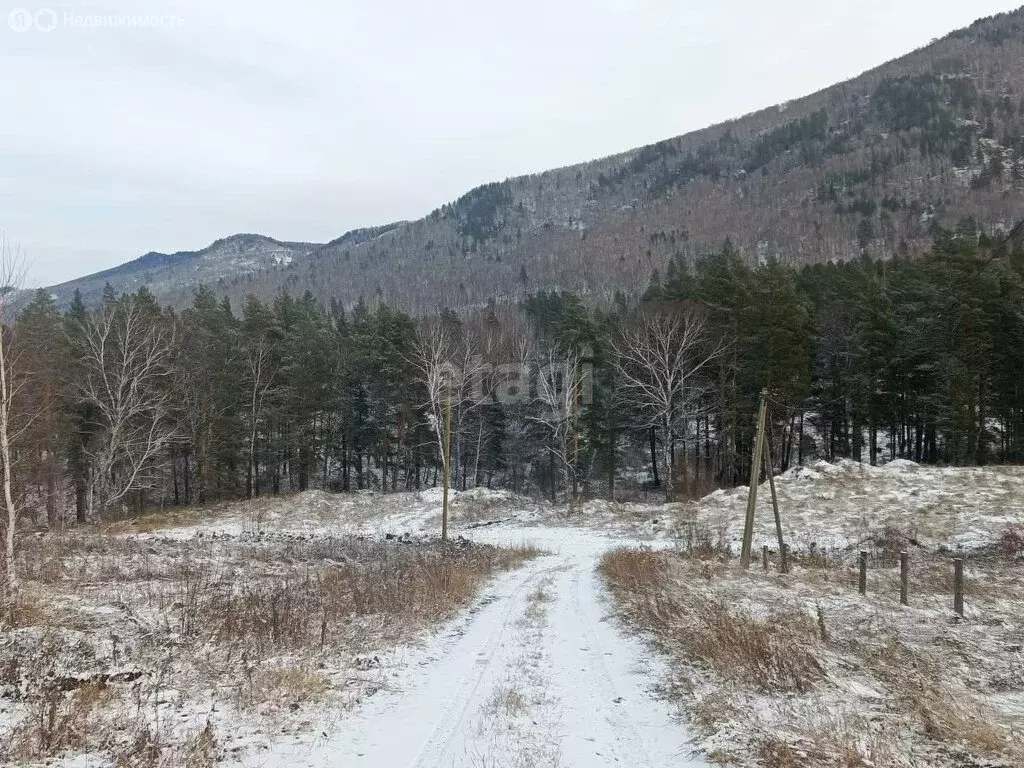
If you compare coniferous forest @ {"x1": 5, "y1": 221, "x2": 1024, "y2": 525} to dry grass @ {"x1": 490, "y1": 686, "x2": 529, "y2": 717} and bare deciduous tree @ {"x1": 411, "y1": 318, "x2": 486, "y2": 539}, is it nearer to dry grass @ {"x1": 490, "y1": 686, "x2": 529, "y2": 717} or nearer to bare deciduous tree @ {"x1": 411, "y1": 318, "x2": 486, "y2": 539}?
bare deciduous tree @ {"x1": 411, "y1": 318, "x2": 486, "y2": 539}

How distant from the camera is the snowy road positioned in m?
5.22

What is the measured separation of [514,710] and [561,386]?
36.2 meters

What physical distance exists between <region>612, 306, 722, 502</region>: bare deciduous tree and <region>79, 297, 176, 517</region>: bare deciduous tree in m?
27.1

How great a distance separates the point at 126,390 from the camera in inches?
1337

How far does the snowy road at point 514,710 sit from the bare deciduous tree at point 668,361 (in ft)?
83.6

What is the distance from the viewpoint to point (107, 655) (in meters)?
7.29

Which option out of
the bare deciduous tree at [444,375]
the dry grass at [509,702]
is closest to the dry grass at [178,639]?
the dry grass at [509,702]

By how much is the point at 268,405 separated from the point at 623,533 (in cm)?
2712

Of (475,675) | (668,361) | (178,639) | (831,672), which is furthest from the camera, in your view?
(668,361)

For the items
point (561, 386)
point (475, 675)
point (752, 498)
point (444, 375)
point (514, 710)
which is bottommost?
point (475, 675)

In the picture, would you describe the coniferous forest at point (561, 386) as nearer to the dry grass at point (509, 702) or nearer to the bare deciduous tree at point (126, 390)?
the bare deciduous tree at point (126, 390)

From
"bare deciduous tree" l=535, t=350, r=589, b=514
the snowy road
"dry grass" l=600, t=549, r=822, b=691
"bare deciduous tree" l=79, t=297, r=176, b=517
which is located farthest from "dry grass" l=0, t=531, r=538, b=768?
"bare deciduous tree" l=535, t=350, r=589, b=514

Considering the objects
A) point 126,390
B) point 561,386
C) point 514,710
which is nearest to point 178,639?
point 514,710

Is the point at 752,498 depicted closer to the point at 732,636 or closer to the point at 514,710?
the point at 732,636
